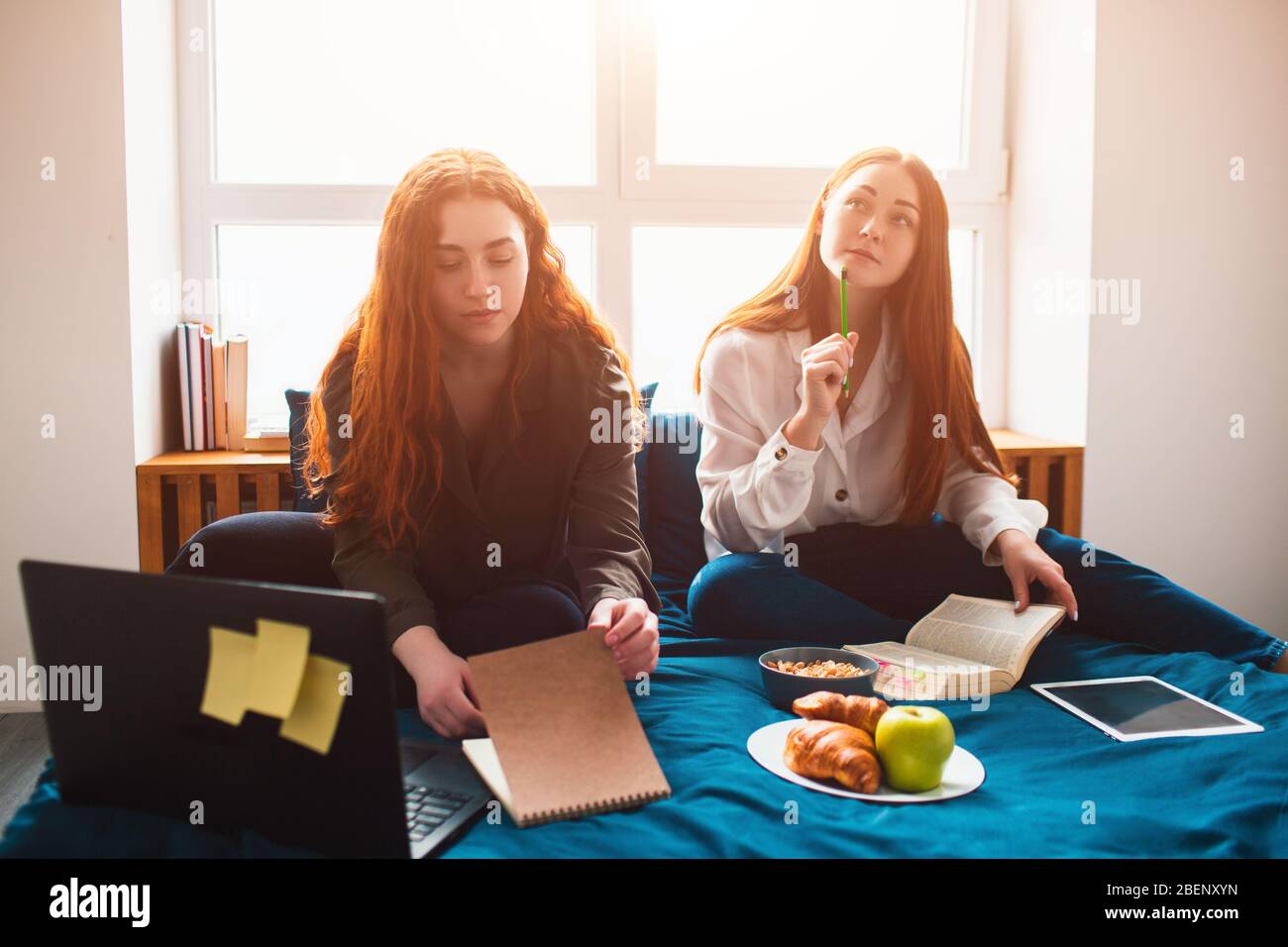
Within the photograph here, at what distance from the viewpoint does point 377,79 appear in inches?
98.4

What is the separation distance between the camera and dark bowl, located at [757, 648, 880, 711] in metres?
1.23

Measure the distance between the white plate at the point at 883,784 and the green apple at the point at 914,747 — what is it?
12 mm

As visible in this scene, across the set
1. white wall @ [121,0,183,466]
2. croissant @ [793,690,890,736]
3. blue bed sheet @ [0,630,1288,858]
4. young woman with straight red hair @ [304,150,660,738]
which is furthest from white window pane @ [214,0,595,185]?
croissant @ [793,690,890,736]

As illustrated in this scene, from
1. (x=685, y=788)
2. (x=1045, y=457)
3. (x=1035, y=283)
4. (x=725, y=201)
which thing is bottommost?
(x=685, y=788)

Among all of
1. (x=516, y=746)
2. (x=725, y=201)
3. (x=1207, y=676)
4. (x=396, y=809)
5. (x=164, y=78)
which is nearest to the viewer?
(x=396, y=809)

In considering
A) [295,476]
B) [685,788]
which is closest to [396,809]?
[685,788]

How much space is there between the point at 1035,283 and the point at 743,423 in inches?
50.2

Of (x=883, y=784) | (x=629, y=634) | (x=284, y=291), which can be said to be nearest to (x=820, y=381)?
(x=629, y=634)

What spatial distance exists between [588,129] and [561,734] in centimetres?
196

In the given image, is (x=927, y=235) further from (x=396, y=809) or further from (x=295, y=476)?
(x=396, y=809)

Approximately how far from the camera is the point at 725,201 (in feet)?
8.57

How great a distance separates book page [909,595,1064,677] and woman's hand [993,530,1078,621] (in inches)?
1.2

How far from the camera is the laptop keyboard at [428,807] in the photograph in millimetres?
905

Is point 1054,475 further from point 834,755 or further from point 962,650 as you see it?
point 834,755
